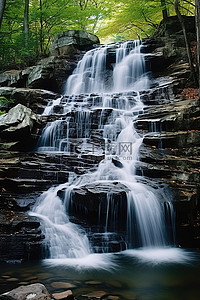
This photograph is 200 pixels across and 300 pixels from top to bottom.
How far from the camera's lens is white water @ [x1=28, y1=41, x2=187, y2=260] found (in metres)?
5.54

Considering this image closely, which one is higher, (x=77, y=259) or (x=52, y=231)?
(x=52, y=231)

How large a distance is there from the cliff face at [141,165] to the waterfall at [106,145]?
31 cm

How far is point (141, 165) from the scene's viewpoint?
25.0 feet

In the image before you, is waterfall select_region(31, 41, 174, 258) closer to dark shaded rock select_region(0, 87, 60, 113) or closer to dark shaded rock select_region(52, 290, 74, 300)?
dark shaded rock select_region(0, 87, 60, 113)

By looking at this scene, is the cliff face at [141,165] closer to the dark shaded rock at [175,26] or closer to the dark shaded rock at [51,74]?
the dark shaded rock at [51,74]

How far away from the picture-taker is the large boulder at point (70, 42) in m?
17.5

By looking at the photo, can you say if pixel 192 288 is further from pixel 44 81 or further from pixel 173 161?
pixel 44 81

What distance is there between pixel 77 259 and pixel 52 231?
2.82 ft

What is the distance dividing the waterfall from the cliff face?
31cm

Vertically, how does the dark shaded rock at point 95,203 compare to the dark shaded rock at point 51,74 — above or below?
below

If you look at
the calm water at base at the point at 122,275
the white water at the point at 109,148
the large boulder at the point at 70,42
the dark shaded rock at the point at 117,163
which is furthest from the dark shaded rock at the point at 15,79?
the calm water at base at the point at 122,275

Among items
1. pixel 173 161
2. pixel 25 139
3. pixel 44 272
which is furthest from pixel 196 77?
pixel 44 272

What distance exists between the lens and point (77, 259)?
16.0ft

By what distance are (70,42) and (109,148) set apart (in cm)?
1178
